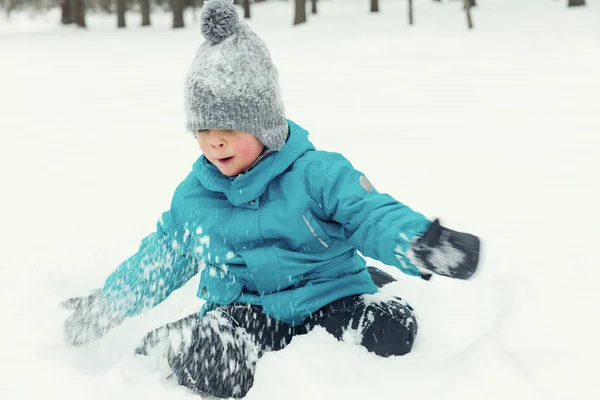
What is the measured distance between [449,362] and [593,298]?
22.0 inches

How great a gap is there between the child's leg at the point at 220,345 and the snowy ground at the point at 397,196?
83 millimetres

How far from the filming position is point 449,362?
195cm

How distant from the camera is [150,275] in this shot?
2490 mm

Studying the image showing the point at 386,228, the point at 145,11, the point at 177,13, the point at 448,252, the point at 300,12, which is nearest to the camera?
the point at 448,252

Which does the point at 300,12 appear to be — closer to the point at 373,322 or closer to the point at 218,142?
the point at 218,142

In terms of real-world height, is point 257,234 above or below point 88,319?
above

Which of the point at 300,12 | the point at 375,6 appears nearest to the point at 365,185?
the point at 300,12

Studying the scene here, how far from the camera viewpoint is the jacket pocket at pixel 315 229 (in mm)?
2148

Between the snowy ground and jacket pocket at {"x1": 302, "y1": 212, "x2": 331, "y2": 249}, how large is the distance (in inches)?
12.2

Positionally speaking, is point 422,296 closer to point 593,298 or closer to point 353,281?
point 353,281

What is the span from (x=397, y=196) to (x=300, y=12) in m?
15.5

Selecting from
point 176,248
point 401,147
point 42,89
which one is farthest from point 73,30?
point 176,248

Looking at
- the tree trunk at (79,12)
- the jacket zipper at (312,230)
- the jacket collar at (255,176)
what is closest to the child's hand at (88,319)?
the jacket collar at (255,176)

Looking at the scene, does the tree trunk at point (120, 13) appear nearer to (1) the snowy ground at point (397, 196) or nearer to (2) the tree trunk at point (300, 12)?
(2) the tree trunk at point (300, 12)
